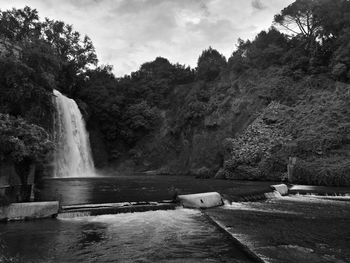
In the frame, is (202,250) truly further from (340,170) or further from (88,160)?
(88,160)

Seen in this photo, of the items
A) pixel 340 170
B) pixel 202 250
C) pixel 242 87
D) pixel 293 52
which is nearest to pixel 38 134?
pixel 202 250

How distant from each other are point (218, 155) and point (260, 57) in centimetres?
1418

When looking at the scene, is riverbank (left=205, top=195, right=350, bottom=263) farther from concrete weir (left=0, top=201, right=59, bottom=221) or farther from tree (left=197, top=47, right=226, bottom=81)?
tree (left=197, top=47, right=226, bottom=81)

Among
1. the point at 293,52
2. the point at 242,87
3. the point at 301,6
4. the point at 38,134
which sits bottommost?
the point at 38,134

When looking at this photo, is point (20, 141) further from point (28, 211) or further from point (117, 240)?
point (117, 240)

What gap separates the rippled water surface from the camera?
798 cm

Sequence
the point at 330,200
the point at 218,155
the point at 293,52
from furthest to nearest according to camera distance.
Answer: the point at 293,52, the point at 218,155, the point at 330,200

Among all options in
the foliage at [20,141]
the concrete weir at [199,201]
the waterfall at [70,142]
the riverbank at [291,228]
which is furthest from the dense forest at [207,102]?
the riverbank at [291,228]

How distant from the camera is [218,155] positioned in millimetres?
34094

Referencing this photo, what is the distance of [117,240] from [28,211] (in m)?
4.23

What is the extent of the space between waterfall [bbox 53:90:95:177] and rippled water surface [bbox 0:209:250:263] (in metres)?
24.0

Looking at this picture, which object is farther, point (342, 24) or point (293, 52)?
point (293, 52)

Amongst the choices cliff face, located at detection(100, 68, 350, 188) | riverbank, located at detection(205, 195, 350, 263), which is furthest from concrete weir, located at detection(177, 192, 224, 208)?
cliff face, located at detection(100, 68, 350, 188)

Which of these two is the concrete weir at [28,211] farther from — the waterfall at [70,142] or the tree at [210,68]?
the tree at [210,68]
